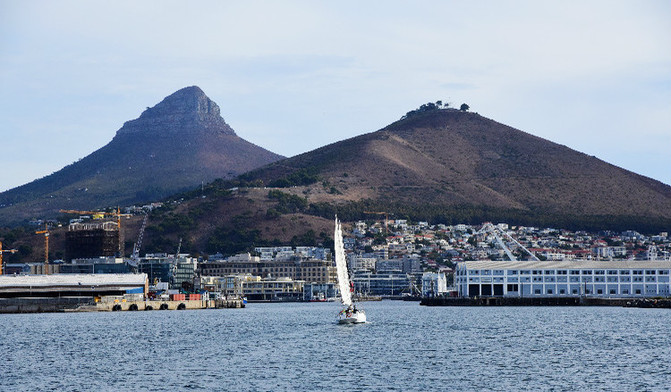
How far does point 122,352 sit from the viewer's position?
89.5m

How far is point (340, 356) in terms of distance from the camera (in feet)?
274

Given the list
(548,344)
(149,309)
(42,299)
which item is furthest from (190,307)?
(548,344)

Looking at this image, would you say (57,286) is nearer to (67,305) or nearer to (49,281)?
(49,281)

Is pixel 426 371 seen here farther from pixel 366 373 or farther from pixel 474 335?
pixel 474 335

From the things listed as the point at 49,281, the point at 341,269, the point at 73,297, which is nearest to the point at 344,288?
the point at 341,269

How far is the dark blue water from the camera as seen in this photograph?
6781cm

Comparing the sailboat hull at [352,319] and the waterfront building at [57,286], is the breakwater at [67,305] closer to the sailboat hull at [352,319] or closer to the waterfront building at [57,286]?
the waterfront building at [57,286]

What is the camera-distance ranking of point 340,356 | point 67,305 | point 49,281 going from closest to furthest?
point 340,356 < point 67,305 < point 49,281

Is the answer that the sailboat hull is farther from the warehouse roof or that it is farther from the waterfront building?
the warehouse roof

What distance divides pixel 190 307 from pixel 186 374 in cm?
12436

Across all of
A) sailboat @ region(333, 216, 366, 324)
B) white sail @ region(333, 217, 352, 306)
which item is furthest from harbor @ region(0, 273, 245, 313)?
white sail @ region(333, 217, 352, 306)

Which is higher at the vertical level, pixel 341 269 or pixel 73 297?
pixel 341 269

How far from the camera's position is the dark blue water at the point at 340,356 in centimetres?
6781

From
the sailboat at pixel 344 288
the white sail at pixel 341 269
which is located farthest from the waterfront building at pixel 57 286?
the white sail at pixel 341 269
